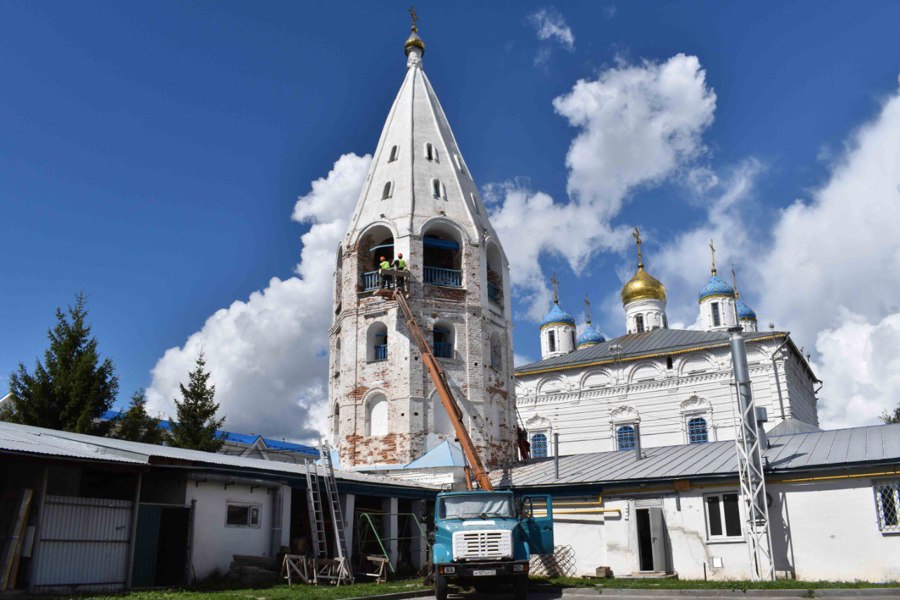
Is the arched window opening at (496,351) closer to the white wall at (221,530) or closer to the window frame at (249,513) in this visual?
the white wall at (221,530)

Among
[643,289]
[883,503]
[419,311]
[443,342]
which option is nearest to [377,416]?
[443,342]

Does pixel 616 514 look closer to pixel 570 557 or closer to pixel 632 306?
pixel 570 557

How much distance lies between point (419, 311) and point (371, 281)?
2.52 meters

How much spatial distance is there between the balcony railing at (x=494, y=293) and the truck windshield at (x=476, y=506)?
1606 cm

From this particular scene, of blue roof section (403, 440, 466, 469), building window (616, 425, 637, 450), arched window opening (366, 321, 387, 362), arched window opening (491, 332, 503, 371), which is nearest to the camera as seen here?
blue roof section (403, 440, 466, 469)

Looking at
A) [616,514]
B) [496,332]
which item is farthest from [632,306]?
[616,514]

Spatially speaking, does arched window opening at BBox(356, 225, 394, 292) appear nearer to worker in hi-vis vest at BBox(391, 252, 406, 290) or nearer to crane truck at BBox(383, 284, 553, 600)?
worker in hi-vis vest at BBox(391, 252, 406, 290)

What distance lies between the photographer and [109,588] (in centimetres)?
1396

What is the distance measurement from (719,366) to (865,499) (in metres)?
22.8

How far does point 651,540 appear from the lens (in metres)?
18.3

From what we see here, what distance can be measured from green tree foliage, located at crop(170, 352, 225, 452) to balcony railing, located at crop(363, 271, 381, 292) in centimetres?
880

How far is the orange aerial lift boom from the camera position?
24.0m

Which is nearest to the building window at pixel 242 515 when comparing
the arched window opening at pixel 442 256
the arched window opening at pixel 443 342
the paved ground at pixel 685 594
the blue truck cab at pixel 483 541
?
the paved ground at pixel 685 594

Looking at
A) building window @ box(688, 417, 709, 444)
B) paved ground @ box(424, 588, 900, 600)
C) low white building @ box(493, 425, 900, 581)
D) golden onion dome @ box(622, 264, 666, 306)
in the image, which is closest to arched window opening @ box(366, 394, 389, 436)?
low white building @ box(493, 425, 900, 581)
